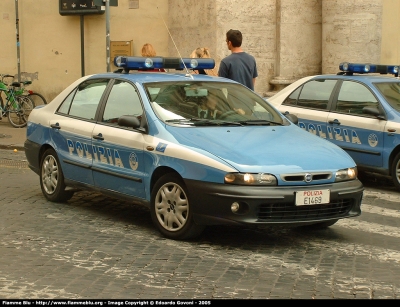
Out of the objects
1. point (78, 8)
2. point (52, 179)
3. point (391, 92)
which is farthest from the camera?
point (78, 8)

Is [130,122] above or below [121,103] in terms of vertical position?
below

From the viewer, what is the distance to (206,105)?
864cm

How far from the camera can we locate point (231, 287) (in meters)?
6.21

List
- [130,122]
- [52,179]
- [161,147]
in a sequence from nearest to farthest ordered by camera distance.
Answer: [161,147]
[130,122]
[52,179]

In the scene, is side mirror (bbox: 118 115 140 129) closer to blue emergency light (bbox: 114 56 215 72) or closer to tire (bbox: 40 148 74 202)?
blue emergency light (bbox: 114 56 215 72)

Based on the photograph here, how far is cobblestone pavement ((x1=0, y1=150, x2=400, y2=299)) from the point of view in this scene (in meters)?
6.14

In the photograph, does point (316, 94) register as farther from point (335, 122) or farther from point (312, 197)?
point (312, 197)

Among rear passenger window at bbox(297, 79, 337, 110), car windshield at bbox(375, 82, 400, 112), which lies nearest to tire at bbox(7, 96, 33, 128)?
rear passenger window at bbox(297, 79, 337, 110)

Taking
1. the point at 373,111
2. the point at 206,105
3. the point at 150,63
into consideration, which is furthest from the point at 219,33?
the point at 206,105

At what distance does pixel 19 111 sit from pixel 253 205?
1211cm

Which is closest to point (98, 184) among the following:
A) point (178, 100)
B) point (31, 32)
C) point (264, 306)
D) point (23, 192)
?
point (178, 100)

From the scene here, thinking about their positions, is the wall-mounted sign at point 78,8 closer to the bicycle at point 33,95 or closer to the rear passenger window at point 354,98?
the bicycle at point 33,95

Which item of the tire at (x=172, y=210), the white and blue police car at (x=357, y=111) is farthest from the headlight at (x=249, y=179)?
the white and blue police car at (x=357, y=111)

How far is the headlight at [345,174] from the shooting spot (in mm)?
7727
